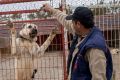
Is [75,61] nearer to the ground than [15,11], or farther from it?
nearer to the ground

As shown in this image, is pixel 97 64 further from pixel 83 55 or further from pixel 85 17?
pixel 85 17

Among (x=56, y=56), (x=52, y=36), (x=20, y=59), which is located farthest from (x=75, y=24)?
(x=20, y=59)

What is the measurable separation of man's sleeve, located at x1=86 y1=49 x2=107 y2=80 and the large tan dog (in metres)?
3.32

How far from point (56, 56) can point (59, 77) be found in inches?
36.8

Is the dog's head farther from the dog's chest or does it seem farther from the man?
the man

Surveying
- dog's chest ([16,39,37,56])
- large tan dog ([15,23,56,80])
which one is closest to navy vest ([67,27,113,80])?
large tan dog ([15,23,56,80])

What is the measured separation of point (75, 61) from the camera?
13.2 feet

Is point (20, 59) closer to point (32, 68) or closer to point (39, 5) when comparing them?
point (32, 68)

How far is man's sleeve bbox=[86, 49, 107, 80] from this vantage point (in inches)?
146

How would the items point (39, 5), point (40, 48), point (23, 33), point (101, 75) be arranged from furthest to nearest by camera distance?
point (23, 33) < point (40, 48) < point (39, 5) < point (101, 75)

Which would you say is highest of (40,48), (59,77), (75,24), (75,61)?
(75,24)

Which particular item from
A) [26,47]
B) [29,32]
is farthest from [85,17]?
[29,32]

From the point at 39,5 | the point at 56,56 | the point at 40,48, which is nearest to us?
the point at 39,5

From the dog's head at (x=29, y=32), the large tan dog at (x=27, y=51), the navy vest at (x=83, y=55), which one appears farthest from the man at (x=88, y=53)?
the dog's head at (x=29, y=32)
